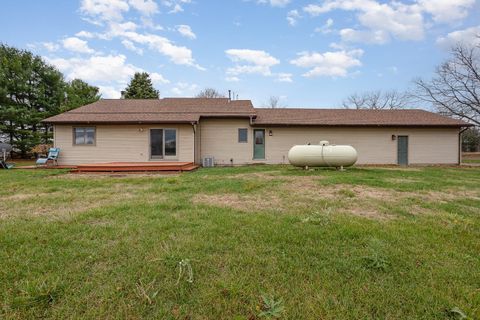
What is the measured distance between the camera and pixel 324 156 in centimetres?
1033

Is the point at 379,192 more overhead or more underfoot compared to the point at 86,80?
more underfoot

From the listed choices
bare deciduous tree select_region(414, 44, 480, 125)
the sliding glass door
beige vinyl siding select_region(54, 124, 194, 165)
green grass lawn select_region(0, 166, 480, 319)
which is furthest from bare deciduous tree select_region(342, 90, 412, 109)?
green grass lawn select_region(0, 166, 480, 319)

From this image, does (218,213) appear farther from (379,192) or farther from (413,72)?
(413,72)

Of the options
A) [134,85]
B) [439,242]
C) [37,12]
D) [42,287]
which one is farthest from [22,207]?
[134,85]

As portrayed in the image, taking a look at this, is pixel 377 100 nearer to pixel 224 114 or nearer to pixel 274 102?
pixel 274 102

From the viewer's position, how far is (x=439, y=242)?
3047mm

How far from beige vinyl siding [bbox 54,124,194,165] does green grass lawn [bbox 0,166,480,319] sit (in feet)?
27.5

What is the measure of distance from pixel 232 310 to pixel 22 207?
474cm

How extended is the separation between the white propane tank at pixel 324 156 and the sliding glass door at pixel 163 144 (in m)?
6.25

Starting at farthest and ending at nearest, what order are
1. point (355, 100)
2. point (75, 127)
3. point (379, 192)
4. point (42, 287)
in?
point (355, 100) → point (75, 127) → point (379, 192) → point (42, 287)

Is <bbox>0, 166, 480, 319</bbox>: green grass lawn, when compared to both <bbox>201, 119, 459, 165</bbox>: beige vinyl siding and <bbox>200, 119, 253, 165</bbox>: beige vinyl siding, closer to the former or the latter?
<bbox>200, 119, 253, 165</bbox>: beige vinyl siding

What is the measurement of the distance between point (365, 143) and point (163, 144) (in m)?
11.3

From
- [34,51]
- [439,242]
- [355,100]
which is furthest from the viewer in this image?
[355,100]

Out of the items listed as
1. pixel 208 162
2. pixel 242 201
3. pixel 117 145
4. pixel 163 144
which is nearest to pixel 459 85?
pixel 208 162
